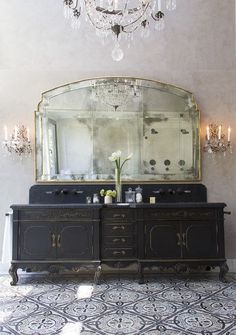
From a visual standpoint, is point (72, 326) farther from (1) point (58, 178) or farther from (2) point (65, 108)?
(2) point (65, 108)

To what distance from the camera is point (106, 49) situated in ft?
15.0

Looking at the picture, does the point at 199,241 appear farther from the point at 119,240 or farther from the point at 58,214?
the point at 58,214

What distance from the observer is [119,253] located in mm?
3805

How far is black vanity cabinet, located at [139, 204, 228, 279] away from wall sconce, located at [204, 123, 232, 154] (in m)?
0.97

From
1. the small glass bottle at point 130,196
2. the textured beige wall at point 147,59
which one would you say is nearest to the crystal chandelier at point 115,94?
the textured beige wall at point 147,59

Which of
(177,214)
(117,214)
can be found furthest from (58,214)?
(177,214)

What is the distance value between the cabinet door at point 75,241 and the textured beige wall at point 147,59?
163cm

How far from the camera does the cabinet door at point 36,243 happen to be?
12.3ft

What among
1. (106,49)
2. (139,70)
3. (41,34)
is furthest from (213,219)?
(41,34)

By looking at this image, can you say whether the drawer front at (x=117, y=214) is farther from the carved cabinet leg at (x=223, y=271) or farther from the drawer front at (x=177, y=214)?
the carved cabinet leg at (x=223, y=271)

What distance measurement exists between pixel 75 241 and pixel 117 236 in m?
0.50

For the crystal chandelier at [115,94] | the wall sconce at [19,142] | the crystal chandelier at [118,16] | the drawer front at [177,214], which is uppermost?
the crystal chandelier at [118,16]

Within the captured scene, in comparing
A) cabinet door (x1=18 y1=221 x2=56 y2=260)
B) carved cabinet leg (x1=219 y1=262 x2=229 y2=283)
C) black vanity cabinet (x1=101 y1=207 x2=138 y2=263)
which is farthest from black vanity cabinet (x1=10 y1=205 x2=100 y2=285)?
carved cabinet leg (x1=219 y1=262 x2=229 y2=283)

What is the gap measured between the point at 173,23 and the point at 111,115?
1618 mm
